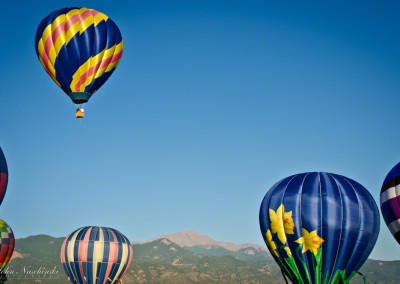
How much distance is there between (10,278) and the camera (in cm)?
16950

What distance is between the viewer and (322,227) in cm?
2786

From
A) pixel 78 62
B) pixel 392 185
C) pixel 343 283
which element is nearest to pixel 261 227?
pixel 343 283

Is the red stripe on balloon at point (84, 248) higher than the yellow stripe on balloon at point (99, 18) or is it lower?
lower

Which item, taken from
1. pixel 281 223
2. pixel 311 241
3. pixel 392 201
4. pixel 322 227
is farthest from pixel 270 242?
pixel 392 201

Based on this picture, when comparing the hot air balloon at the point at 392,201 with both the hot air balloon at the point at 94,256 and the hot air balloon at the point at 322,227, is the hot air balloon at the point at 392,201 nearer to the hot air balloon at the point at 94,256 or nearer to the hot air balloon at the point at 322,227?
the hot air balloon at the point at 322,227

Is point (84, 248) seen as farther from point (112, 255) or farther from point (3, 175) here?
point (3, 175)

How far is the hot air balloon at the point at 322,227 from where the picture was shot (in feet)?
91.1

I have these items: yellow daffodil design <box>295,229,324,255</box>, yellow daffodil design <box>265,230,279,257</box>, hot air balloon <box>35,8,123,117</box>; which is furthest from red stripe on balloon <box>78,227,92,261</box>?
yellow daffodil design <box>295,229,324,255</box>

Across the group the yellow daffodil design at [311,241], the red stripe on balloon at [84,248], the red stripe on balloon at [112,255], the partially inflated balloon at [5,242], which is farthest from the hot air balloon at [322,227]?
the partially inflated balloon at [5,242]

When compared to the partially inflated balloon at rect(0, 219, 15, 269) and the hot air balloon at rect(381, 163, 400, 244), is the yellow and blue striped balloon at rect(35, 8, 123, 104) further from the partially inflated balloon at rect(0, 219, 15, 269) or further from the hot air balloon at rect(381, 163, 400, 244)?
the hot air balloon at rect(381, 163, 400, 244)

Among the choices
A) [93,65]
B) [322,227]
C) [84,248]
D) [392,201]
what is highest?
[93,65]

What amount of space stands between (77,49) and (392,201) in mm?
19996

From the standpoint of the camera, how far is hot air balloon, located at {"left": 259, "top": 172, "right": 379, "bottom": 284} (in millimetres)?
27781

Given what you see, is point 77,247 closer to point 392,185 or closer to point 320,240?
point 320,240
